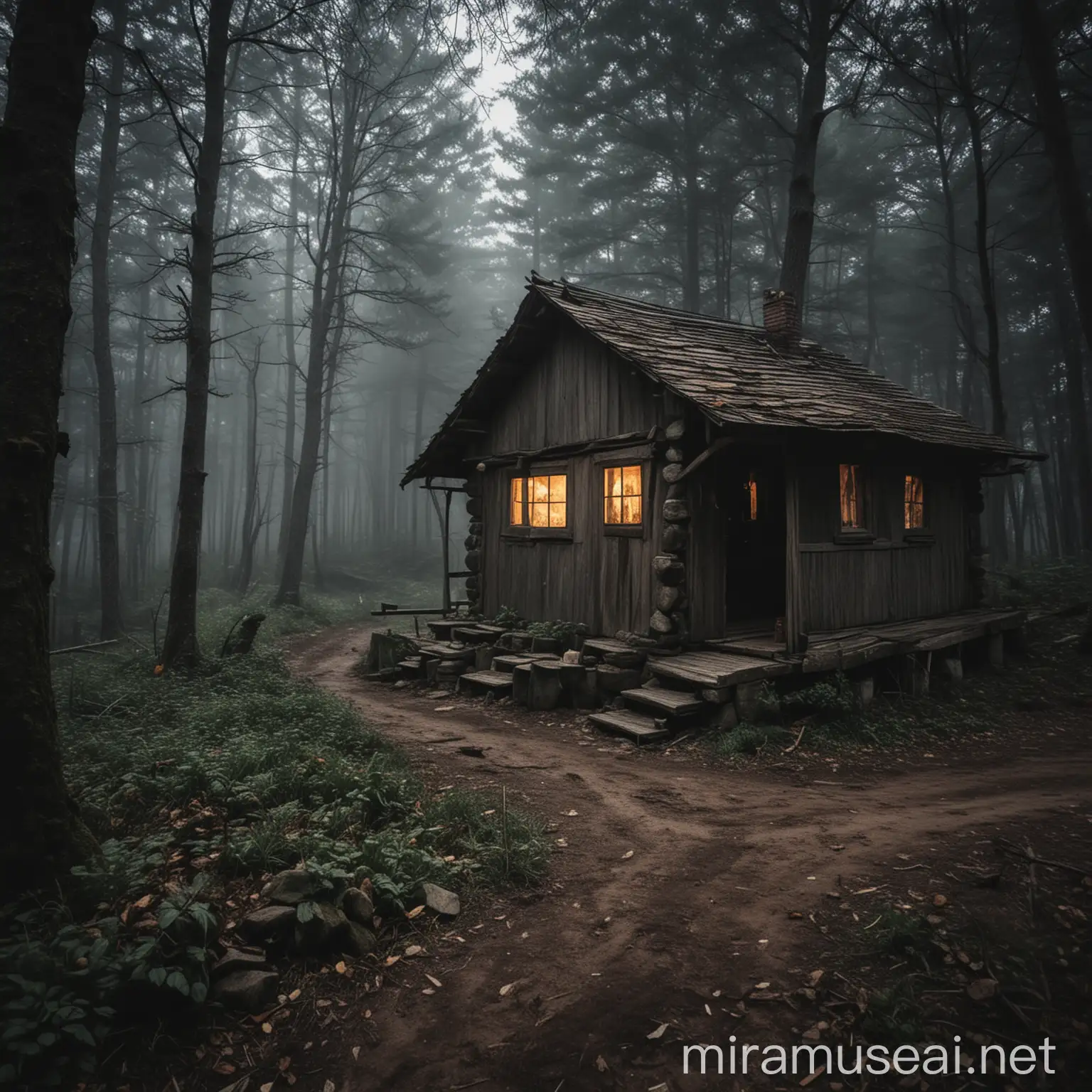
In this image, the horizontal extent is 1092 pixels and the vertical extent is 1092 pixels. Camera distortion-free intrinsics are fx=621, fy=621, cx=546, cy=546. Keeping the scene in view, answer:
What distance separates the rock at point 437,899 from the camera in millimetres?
4004

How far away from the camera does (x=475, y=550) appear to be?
14.0 meters

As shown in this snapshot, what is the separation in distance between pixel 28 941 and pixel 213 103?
1278 centimetres

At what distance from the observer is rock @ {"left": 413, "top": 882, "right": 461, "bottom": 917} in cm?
400

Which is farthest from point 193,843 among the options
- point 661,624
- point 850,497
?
point 850,497

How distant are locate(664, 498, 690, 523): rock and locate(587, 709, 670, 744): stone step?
2.90m

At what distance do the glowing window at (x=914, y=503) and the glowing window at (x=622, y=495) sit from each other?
554 centimetres

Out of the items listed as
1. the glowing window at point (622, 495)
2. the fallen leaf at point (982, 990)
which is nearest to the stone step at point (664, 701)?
the glowing window at point (622, 495)

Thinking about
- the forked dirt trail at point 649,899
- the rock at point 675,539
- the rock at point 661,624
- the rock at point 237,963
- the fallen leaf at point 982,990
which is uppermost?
the rock at point 675,539

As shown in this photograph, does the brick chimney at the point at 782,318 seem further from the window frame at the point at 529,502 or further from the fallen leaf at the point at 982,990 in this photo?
the fallen leaf at the point at 982,990

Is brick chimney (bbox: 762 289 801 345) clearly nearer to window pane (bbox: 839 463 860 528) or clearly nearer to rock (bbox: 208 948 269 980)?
window pane (bbox: 839 463 860 528)

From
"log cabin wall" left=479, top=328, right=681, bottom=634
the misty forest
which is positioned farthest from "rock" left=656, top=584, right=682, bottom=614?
"log cabin wall" left=479, top=328, right=681, bottom=634

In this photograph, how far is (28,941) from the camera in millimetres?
2971

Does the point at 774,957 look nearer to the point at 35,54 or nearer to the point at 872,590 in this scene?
the point at 35,54

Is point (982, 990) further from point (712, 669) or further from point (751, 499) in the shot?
point (751, 499)
